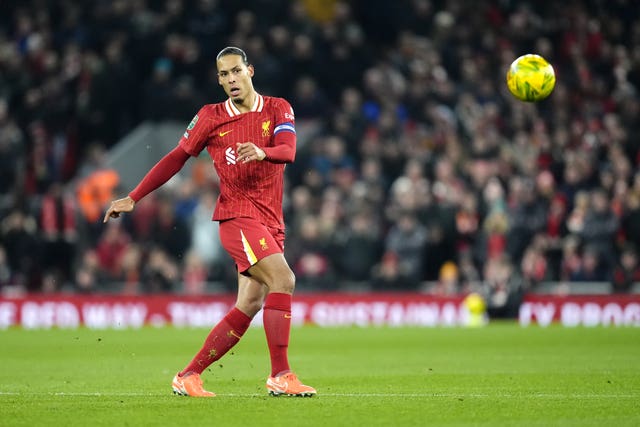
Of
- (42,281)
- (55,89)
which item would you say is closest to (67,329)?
(42,281)

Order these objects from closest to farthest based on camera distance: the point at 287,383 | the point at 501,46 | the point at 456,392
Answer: the point at 287,383, the point at 456,392, the point at 501,46

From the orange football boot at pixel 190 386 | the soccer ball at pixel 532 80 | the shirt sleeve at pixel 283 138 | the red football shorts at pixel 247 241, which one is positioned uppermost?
the soccer ball at pixel 532 80

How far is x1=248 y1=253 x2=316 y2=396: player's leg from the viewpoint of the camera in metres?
8.77

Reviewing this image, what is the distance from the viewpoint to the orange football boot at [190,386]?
8.98 meters

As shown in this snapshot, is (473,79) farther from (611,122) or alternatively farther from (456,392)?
(456,392)

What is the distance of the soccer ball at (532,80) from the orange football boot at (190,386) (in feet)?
13.5

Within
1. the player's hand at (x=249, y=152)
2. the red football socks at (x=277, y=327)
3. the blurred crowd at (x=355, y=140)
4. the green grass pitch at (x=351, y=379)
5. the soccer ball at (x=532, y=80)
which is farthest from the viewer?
the blurred crowd at (x=355, y=140)

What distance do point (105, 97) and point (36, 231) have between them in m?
2.74

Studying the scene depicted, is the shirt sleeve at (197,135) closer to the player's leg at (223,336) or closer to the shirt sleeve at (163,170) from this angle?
the shirt sleeve at (163,170)

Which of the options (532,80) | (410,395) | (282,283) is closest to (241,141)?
Answer: (282,283)

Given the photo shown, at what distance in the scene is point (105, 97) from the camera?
72.0 ft

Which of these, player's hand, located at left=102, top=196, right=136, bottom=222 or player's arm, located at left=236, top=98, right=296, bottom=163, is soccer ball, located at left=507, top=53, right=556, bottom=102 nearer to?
player's arm, located at left=236, top=98, right=296, bottom=163

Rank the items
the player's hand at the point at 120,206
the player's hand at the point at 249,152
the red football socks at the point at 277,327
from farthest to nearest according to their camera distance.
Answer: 1. the player's hand at the point at 120,206
2. the red football socks at the point at 277,327
3. the player's hand at the point at 249,152

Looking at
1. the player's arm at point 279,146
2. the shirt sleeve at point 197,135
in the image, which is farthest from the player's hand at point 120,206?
the player's arm at point 279,146
